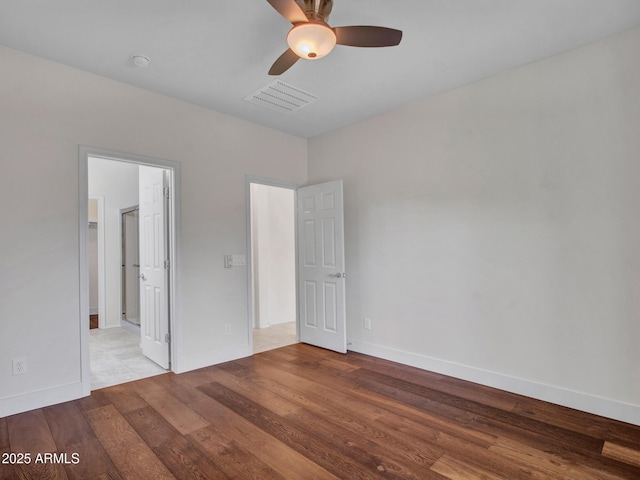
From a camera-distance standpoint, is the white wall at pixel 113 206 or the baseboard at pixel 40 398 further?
the white wall at pixel 113 206

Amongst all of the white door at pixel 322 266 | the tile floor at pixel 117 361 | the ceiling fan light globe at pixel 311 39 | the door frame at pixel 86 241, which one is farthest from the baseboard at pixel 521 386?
the ceiling fan light globe at pixel 311 39

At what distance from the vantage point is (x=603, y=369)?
101 inches

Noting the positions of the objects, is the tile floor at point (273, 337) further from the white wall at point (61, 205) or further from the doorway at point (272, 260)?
the white wall at point (61, 205)

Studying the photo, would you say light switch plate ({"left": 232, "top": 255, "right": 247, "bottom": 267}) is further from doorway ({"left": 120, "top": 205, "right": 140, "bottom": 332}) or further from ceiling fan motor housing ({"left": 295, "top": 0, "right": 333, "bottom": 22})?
ceiling fan motor housing ({"left": 295, "top": 0, "right": 333, "bottom": 22})

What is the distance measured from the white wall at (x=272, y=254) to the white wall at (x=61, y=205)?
1816 millimetres

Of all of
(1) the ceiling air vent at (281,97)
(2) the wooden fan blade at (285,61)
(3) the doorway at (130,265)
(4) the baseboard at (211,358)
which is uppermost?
(1) the ceiling air vent at (281,97)

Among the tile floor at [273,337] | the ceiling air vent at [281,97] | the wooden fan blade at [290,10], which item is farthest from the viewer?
the tile floor at [273,337]

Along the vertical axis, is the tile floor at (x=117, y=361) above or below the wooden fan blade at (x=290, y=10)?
below

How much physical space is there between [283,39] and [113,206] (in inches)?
182

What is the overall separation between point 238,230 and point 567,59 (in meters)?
3.47

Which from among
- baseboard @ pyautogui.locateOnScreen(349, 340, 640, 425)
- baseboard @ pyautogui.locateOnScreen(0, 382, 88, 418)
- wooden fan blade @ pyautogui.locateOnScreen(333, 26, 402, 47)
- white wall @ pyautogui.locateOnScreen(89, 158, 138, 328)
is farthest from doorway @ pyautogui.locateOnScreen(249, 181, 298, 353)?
wooden fan blade @ pyautogui.locateOnScreen(333, 26, 402, 47)

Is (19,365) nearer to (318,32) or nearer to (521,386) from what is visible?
(318,32)

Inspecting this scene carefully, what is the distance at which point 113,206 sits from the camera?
5.76 metres

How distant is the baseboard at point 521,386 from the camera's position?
2.50 m
